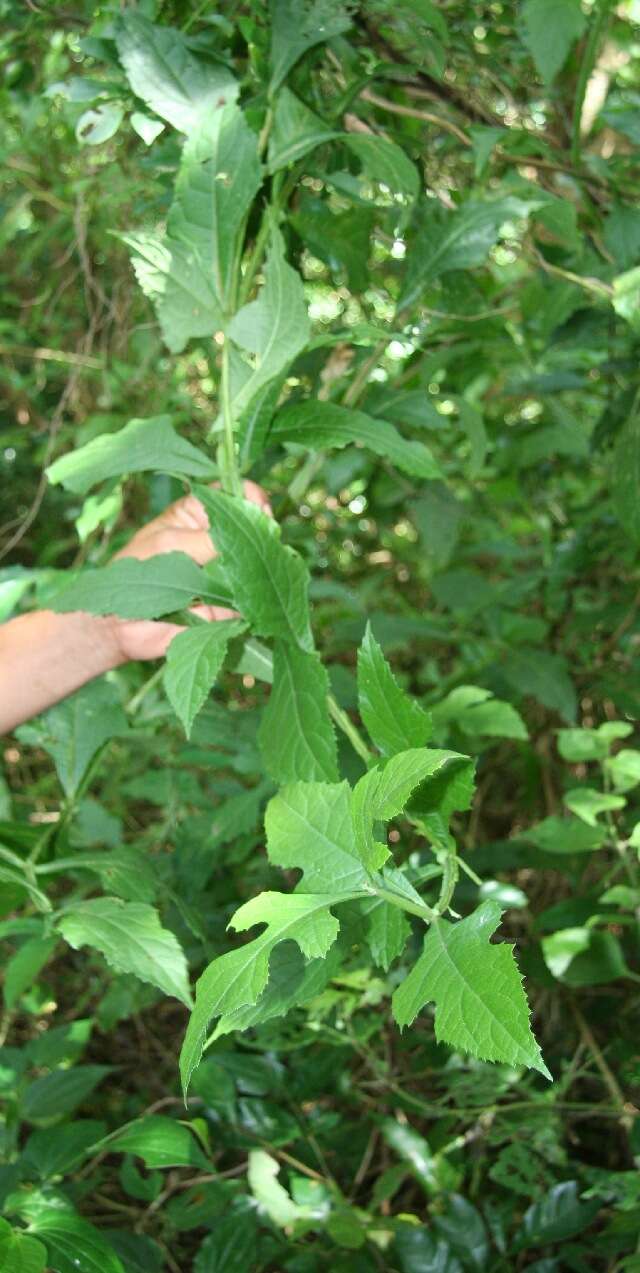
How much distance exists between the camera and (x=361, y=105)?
1.08 metres

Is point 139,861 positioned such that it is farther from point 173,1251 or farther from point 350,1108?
point 350,1108

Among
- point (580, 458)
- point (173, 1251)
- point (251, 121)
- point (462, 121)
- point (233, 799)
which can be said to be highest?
point (251, 121)

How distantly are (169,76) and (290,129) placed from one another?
0.34 feet

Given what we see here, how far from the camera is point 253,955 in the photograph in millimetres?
557

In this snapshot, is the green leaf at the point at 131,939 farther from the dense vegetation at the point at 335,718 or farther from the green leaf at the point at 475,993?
the green leaf at the point at 475,993

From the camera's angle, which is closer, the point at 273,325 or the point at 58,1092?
the point at 273,325

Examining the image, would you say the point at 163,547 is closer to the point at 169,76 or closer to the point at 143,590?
the point at 143,590

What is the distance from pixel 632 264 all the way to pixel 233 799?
693 millimetres

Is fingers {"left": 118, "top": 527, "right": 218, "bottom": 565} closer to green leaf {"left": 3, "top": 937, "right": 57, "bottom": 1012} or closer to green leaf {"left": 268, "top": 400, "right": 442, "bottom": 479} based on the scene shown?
green leaf {"left": 268, "top": 400, "right": 442, "bottom": 479}

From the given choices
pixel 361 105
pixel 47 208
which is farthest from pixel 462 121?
pixel 47 208

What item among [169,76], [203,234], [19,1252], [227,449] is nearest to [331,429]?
[227,449]

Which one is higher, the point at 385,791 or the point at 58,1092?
the point at 385,791

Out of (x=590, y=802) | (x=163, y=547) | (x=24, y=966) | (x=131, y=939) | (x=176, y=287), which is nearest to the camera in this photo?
(x=131, y=939)

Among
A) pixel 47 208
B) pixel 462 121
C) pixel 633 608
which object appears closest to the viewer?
pixel 462 121
